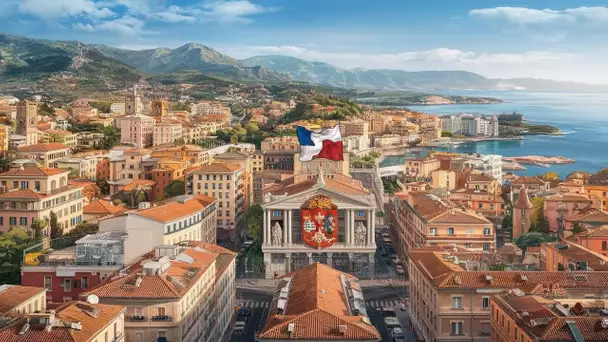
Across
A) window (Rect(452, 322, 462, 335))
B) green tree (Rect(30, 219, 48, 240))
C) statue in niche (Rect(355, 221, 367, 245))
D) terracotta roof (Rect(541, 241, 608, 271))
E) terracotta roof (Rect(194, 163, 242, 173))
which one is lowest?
window (Rect(452, 322, 462, 335))

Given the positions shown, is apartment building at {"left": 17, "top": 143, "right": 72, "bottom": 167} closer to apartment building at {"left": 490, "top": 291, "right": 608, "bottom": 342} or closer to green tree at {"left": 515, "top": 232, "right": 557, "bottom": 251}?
green tree at {"left": 515, "top": 232, "right": 557, "bottom": 251}

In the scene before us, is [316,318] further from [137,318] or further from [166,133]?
[166,133]

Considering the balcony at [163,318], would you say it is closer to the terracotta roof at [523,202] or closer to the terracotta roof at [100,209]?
the terracotta roof at [100,209]

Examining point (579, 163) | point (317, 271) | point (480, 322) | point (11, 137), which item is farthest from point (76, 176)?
point (579, 163)

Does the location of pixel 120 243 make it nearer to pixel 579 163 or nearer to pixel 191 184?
pixel 191 184

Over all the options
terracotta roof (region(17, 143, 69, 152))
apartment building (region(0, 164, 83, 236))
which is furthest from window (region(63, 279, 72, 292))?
terracotta roof (region(17, 143, 69, 152))

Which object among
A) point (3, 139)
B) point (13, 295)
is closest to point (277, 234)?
point (13, 295)

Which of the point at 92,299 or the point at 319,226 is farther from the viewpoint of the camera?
the point at 319,226
